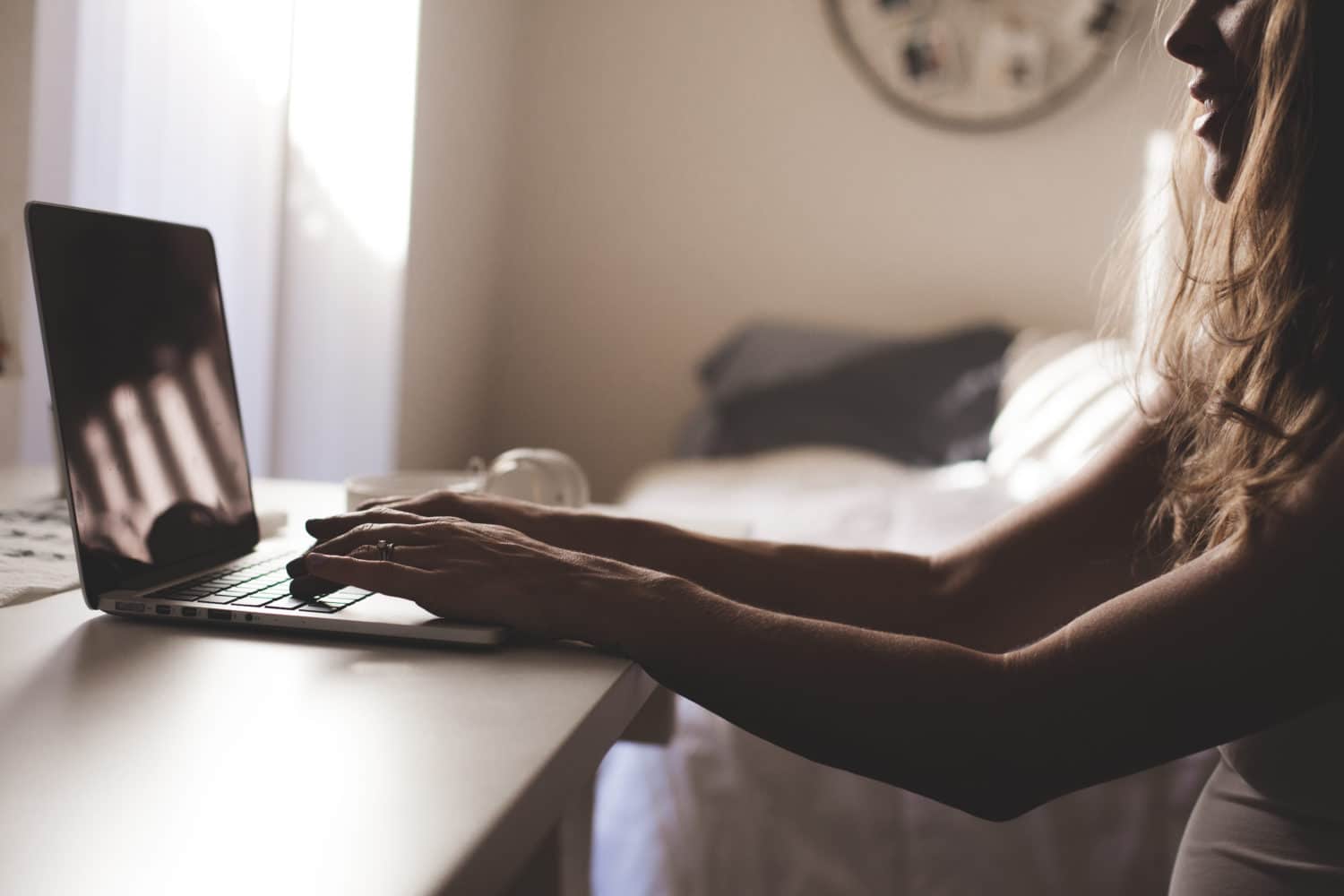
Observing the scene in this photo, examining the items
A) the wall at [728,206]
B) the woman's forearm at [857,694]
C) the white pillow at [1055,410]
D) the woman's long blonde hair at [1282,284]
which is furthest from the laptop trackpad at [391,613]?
the wall at [728,206]

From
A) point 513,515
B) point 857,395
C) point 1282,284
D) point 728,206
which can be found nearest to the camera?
point 1282,284

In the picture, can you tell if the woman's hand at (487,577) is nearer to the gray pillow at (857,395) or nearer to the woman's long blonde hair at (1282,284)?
the woman's long blonde hair at (1282,284)

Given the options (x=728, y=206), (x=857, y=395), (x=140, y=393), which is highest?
(x=728, y=206)

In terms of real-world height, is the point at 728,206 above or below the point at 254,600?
above

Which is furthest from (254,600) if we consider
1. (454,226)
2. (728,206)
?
(728,206)

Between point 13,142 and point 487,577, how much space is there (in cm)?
117

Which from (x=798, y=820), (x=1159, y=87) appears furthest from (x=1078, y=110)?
(x=798, y=820)

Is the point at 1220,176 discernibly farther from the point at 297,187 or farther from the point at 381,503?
the point at 297,187

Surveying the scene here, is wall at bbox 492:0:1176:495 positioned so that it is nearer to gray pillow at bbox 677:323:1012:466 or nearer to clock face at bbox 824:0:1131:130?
clock face at bbox 824:0:1131:130

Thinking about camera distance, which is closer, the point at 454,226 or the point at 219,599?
the point at 219,599

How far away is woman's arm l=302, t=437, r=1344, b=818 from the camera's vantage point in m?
0.56

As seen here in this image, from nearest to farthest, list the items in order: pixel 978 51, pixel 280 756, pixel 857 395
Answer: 1. pixel 280 756
2. pixel 857 395
3. pixel 978 51

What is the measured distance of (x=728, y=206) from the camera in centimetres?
301

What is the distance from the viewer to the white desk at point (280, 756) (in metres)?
0.36
